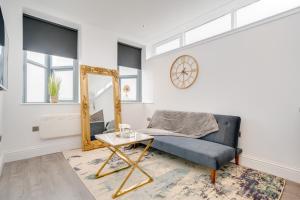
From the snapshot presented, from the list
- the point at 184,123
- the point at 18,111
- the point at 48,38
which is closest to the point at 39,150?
the point at 18,111

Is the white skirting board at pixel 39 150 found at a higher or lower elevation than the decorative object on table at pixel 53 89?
lower

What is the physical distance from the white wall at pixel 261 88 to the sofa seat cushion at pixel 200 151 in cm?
53

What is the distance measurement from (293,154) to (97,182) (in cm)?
261

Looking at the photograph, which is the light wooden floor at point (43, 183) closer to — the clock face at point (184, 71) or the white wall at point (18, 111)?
the white wall at point (18, 111)

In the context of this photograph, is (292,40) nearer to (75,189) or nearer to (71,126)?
(75,189)

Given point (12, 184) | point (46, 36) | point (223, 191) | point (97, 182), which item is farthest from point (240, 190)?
point (46, 36)

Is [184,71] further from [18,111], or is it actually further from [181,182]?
[18,111]

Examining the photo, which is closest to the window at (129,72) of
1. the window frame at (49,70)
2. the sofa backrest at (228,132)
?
the window frame at (49,70)

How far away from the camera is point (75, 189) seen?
1.79m

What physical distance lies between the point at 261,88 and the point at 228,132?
0.84m

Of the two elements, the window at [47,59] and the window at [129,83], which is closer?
the window at [47,59]

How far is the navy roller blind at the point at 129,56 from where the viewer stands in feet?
14.3

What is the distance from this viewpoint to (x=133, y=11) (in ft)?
10.1

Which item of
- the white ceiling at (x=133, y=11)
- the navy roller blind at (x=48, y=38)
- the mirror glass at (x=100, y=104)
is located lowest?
the mirror glass at (x=100, y=104)
